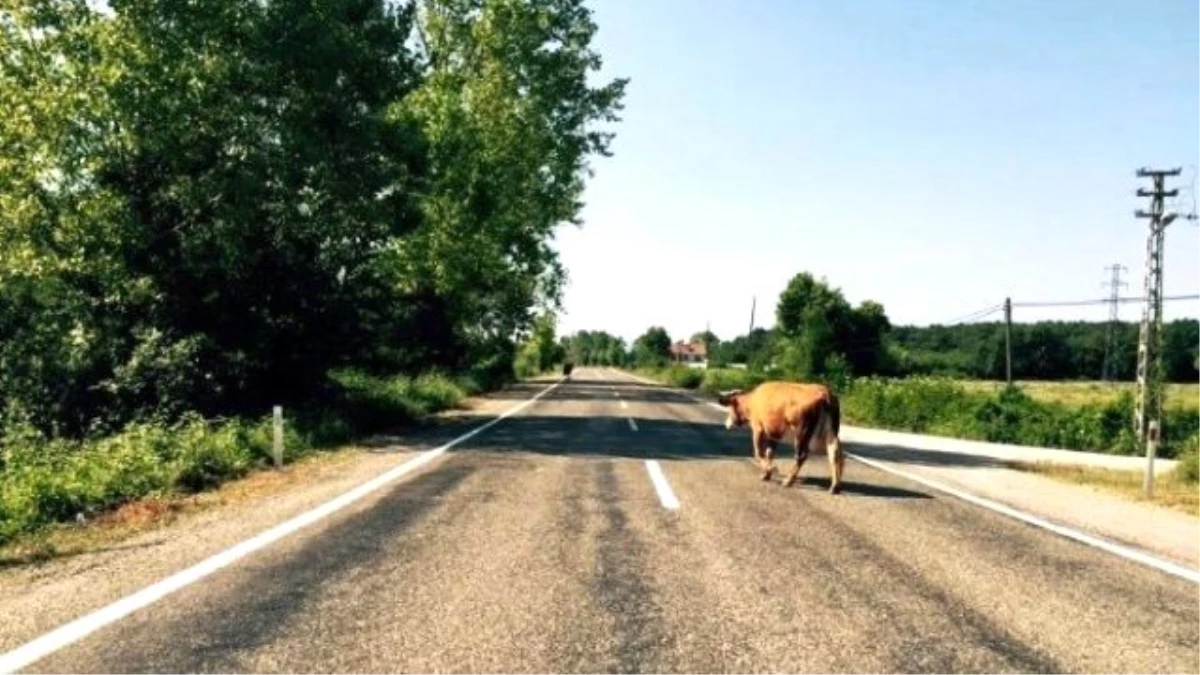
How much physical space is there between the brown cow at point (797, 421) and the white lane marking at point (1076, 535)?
167 centimetres

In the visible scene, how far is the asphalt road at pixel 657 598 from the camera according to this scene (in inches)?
179

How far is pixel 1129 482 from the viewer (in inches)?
571

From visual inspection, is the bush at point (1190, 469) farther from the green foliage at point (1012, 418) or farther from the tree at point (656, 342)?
the tree at point (656, 342)

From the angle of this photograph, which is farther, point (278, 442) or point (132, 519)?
point (278, 442)

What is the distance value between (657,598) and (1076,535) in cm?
518

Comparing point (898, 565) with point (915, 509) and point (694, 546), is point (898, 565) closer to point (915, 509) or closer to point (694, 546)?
point (694, 546)

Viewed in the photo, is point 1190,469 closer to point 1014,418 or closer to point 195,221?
point 1014,418

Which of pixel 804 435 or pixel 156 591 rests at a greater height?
pixel 804 435

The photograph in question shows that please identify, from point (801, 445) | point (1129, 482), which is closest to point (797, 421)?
point (801, 445)

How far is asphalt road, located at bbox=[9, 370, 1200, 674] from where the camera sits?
15.0 ft

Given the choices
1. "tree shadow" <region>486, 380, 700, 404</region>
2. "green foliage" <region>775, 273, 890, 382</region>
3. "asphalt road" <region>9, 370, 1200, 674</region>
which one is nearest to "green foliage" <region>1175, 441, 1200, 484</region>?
"asphalt road" <region>9, 370, 1200, 674</region>

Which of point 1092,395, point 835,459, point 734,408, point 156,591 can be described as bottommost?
point 156,591

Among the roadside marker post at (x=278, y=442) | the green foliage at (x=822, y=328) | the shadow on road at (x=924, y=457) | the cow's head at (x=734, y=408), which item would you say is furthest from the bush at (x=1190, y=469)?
the green foliage at (x=822, y=328)

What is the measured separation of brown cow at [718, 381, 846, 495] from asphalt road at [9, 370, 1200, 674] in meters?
1.28
